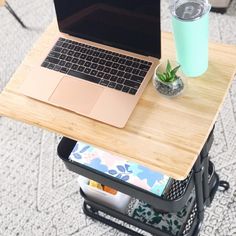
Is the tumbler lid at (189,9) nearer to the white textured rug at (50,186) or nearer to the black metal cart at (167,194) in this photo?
the black metal cart at (167,194)

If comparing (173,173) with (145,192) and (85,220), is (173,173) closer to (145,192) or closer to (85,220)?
(145,192)

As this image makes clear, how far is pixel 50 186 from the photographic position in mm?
1537

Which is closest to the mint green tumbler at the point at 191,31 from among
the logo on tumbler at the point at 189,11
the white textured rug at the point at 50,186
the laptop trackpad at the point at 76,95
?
the logo on tumbler at the point at 189,11

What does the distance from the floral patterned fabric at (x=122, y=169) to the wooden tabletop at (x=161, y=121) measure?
0.52 ft

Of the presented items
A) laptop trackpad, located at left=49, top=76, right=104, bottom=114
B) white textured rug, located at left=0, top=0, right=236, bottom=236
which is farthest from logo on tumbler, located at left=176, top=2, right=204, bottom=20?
white textured rug, located at left=0, top=0, right=236, bottom=236

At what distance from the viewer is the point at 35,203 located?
151 cm

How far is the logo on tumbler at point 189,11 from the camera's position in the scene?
2.91ft

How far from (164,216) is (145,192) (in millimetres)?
334

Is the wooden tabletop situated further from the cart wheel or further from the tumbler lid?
the cart wheel

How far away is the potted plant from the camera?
0.95 metres

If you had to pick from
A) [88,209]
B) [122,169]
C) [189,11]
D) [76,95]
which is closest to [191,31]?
[189,11]

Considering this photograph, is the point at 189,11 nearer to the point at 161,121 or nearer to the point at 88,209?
the point at 161,121

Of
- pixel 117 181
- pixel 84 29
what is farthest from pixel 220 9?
pixel 117 181

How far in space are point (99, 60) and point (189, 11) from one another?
267 mm
